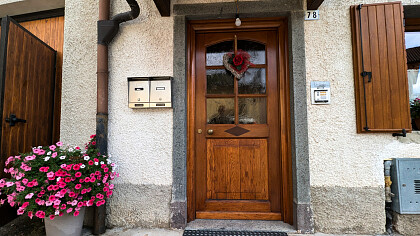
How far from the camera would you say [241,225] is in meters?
2.51

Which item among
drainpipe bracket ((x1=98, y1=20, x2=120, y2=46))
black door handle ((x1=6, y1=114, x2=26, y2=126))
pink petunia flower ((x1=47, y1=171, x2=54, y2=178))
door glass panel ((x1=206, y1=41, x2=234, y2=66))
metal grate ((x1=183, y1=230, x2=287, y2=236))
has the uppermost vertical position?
drainpipe bracket ((x1=98, y1=20, x2=120, y2=46))

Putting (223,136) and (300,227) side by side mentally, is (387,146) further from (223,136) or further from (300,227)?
(223,136)

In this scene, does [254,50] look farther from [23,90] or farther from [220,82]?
[23,90]

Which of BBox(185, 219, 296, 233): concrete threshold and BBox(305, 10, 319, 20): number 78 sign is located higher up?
BBox(305, 10, 319, 20): number 78 sign

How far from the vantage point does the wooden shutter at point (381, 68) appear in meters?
2.35

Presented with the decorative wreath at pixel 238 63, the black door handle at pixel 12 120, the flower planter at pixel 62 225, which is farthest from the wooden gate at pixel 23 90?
the decorative wreath at pixel 238 63

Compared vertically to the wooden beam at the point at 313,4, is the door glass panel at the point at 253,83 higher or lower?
lower

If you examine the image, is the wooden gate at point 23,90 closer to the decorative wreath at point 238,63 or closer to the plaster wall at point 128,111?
the plaster wall at point 128,111

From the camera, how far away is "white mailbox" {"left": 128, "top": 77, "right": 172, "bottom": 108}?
8.35ft

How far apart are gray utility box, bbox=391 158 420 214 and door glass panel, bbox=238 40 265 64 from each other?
6.20ft

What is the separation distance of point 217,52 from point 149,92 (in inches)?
40.3

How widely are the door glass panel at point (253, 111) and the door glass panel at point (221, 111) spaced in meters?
0.11

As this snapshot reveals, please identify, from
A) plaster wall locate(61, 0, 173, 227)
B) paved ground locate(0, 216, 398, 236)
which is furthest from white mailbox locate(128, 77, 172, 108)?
paved ground locate(0, 216, 398, 236)

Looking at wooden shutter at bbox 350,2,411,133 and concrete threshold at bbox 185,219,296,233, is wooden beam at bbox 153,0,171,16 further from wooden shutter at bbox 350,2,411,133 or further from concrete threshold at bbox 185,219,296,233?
concrete threshold at bbox 185,219,296,233
